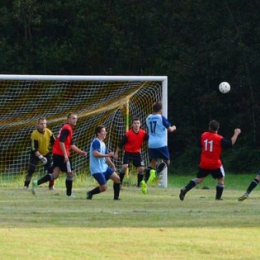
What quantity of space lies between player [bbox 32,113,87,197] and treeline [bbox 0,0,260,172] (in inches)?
607

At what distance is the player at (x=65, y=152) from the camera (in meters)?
20.5

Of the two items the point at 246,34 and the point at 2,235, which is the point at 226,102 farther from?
the point at 2,235

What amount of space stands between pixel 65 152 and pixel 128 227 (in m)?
7.05

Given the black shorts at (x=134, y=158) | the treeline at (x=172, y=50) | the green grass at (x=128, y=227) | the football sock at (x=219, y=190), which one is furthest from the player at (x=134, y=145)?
the treeline at (x=172, y=50)

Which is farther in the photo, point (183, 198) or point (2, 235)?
point (183, 198)

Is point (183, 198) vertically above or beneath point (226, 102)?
beneath

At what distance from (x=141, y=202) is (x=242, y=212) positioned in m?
2.97

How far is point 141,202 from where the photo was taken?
19.1 metres

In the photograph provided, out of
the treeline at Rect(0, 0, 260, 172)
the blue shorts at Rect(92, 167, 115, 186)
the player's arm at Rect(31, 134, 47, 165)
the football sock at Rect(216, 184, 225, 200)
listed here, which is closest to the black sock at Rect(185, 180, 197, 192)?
the football sock at Rect(216, 184, 225, 200)

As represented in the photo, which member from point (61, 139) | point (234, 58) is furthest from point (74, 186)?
point (234, 58)

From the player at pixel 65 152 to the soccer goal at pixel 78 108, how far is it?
4.26 metres

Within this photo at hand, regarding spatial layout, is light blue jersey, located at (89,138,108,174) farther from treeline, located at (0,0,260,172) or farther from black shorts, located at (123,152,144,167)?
treeline, located at (0,0,260,172)

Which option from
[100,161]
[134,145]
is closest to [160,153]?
[134,145]

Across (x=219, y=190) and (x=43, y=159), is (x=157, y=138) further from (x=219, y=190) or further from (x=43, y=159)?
(x=219, y=190)
